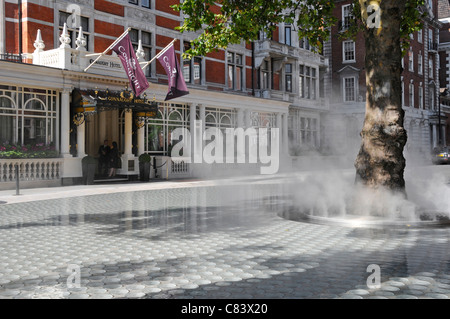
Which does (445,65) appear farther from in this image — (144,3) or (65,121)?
(65,121)

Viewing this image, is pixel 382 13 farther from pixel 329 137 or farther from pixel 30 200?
pixel 329 137

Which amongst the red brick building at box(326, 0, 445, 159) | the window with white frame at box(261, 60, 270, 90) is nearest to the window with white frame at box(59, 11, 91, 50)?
the window with white frame at box(261, 60, 270, 90)

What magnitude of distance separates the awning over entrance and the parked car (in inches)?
1128

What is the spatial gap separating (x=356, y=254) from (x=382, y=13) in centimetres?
503

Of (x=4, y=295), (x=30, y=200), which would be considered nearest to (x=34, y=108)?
(x=30, y=200)

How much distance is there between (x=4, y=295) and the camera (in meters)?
4.30

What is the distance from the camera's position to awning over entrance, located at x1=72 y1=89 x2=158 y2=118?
18281mm

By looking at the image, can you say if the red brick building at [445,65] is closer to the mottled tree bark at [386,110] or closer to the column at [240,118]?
the column at [240,118]

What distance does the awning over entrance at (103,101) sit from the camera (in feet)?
60.0

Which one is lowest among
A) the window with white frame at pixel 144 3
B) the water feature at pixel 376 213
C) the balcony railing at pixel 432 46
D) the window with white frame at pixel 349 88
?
the water feature at pixel 376 213

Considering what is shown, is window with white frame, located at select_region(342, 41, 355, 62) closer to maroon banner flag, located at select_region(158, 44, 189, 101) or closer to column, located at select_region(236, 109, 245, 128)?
column, located at select_region(236, 109, 245, 128)

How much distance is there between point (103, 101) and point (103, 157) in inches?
131

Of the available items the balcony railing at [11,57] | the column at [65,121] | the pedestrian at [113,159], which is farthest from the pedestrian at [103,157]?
the balcony railing at [11,57]

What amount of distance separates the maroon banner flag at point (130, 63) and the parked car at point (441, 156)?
2982 centimetres
